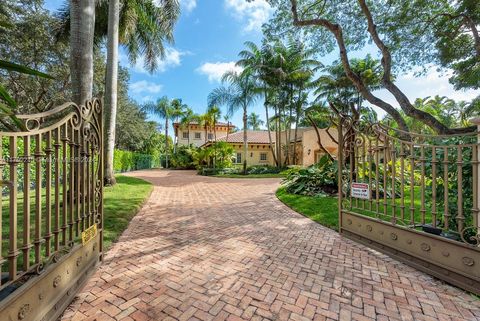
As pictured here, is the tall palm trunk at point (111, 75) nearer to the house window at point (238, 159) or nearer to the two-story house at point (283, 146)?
the two-story house at point (283, 146)

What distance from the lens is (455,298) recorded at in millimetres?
2611

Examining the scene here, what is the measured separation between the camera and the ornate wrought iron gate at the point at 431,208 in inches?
109

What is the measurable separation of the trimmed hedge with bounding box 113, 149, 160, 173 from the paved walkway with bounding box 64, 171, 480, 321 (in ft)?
63.4

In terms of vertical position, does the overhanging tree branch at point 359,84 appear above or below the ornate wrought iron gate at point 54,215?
above

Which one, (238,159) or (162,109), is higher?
(162,109)

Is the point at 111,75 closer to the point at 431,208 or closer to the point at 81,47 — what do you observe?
the point at 81,47

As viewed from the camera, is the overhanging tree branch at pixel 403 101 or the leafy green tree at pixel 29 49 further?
the leafy green tree at pixel 29 49

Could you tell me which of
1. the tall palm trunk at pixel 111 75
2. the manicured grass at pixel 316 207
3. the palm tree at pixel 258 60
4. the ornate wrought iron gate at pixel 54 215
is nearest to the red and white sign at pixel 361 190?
the manicured grass at pixel 316 207

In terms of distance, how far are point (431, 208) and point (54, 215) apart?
476 cm

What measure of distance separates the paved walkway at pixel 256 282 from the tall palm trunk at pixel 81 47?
3889 mm

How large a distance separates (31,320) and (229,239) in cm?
295

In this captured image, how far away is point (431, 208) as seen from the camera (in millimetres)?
3502

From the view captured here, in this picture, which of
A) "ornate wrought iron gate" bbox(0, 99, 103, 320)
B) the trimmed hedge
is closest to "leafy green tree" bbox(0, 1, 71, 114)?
the trimmed hedge

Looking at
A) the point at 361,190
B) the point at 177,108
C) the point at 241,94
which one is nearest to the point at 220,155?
the point at 241,94
